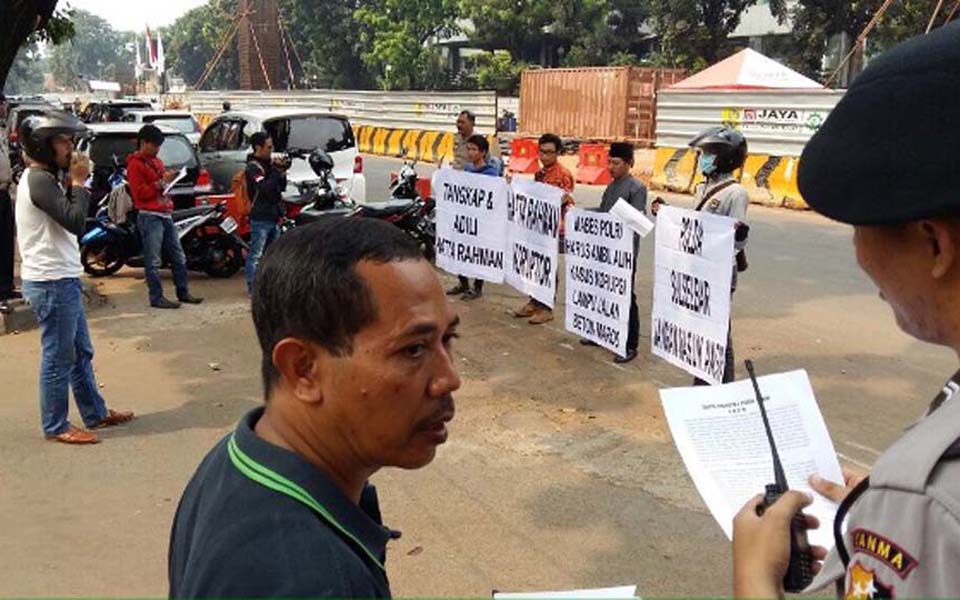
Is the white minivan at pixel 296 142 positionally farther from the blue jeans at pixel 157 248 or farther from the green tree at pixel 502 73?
the green tree at pixel 502 73

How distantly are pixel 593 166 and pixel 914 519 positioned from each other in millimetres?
18995

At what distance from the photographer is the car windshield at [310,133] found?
12.1m

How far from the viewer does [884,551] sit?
1008mm

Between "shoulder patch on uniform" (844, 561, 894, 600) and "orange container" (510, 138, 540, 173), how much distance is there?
19890 millimetres

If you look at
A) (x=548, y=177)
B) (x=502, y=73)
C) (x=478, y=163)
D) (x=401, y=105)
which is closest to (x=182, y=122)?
(x=478, y=163)

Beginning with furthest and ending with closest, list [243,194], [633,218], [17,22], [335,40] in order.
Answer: [335,40] < [243,194] < [17,22] < [633,218]

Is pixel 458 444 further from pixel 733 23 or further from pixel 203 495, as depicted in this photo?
pixel 733 23

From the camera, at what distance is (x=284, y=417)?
1437mm

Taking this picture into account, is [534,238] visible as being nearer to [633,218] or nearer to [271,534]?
[633,218]

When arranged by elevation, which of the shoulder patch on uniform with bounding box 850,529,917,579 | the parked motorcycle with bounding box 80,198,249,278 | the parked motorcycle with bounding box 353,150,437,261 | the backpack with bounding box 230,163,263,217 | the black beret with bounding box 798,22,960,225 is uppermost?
the black beret with bounding box 798,22,960,225

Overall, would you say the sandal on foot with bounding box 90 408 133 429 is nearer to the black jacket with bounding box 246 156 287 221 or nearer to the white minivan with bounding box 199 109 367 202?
the black jacket with bounding box 246 156 287 221

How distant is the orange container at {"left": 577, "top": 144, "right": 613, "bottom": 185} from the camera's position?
18969 millimetres

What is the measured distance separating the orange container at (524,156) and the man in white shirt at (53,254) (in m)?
16.0

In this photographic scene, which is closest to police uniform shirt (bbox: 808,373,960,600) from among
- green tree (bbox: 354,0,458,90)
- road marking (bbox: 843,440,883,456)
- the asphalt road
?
the asphalt road
